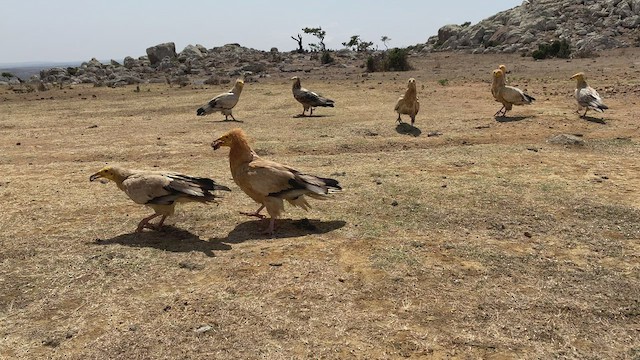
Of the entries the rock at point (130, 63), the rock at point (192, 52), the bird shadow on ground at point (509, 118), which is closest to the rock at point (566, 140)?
the bird shadow on ground at point (509, 118)

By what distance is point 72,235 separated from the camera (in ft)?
22.1

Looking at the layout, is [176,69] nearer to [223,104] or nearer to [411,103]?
[223,104]

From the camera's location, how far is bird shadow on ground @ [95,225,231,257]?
6.34m

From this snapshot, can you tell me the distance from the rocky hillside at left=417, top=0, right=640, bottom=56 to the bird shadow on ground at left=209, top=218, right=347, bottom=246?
3772 centimetres

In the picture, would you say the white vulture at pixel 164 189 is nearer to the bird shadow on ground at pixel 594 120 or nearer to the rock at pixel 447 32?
the bird shadow on ground at pixel 594 120

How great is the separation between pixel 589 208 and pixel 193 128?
1178 centimetres

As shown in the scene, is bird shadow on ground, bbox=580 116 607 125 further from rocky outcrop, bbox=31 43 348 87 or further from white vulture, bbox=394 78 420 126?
rocky outcrop, bbox=31 43 348 87

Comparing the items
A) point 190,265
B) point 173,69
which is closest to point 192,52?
point 173,69

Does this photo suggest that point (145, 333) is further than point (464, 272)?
No

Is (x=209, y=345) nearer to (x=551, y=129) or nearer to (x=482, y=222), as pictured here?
(x=482, y=222)

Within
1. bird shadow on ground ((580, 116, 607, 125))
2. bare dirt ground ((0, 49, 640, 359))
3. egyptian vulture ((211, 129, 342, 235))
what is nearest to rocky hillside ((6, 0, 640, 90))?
bird shadow on ground ((580, 116, 607, 125))

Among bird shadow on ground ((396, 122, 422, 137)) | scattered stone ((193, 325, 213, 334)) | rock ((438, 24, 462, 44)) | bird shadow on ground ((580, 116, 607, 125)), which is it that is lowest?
scattered stone ((193, 325, 213, 334))

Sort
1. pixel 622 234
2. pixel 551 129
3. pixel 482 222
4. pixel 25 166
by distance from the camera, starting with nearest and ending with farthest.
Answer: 1. pixel 622 234
2. pixel 482 222
3. pixel 25 166
4. pixel 551 129

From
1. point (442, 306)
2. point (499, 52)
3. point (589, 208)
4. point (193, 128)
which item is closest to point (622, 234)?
point (589, 208)
